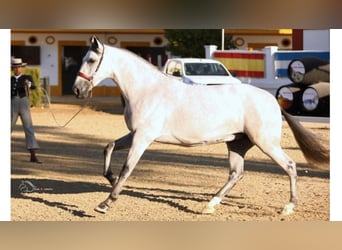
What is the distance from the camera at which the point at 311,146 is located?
912 centimetres

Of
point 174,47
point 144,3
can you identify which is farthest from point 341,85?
point 174,47

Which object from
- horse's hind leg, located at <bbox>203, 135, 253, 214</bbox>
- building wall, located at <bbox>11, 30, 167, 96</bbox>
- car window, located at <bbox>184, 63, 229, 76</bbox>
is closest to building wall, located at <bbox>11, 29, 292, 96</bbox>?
building wall, located at <bbox>11, 30, 167, 96</bbox>

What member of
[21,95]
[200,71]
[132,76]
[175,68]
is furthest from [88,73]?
[175,68]

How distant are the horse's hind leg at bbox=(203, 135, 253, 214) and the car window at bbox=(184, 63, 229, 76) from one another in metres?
4.19

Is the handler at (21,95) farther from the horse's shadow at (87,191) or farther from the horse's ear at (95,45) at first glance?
the horse's ear at (95,45)

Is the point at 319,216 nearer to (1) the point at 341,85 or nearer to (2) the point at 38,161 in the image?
(1) the point at 341,85

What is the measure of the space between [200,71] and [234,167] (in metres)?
5.14

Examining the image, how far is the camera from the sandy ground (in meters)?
9.10

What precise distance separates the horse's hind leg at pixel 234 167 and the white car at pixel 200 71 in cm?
389

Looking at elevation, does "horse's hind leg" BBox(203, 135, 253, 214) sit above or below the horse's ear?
below

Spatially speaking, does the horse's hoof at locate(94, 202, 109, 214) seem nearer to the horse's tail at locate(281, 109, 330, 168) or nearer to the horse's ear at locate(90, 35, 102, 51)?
the horse's ear at locate(90, 35, 102, 51)

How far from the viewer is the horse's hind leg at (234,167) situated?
8977mm

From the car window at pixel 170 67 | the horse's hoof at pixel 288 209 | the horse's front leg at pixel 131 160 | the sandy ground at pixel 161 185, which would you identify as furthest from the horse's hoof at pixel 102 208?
the car window at pixel 170 67

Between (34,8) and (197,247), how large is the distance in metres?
2.81
